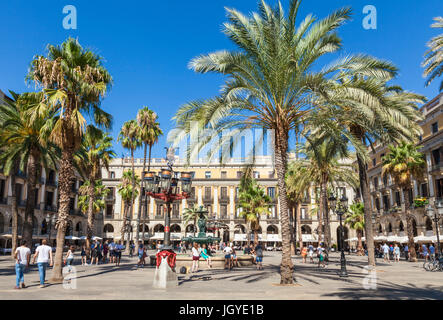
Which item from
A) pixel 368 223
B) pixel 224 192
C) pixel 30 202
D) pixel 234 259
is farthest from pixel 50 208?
pixel 368 223

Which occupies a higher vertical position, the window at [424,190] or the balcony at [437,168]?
the balcony at [437,168]

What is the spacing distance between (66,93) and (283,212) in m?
9.86

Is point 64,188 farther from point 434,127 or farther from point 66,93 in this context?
A: point 434,127

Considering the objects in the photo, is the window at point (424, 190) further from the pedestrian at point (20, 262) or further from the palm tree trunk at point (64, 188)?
the pedestrian at point (20, 262)

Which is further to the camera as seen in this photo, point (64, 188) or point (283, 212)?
point (64, 188)

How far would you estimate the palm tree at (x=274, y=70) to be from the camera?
1205cm

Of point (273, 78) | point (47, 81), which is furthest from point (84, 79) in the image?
point (273, 78)

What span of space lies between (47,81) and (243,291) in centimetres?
1074

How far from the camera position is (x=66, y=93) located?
13.8 metres

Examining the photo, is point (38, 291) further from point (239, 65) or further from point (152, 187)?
point (239, 65)

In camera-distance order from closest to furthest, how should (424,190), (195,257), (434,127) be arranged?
(195,257) < (434,127) < (424,190)

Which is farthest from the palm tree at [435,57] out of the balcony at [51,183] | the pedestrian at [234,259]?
the balcony at [51,183]

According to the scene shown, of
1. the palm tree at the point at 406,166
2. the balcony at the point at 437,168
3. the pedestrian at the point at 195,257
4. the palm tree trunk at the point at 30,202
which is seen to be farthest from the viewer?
the balcony at the point at 437,168
